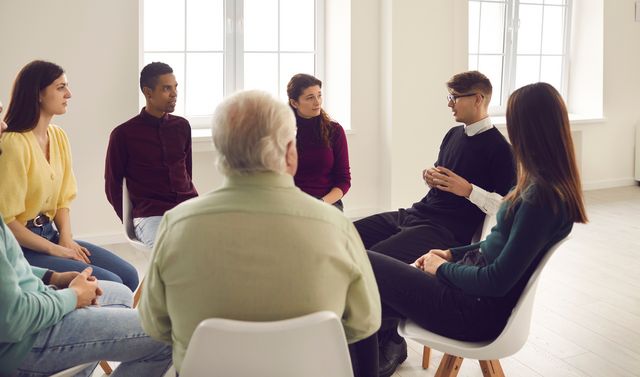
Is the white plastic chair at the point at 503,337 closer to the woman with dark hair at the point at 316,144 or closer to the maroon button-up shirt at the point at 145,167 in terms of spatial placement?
the woman with dark hair at the point at 316,144

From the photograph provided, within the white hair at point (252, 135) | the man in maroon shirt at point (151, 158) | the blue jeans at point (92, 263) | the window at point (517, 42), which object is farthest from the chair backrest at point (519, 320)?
the window at point (517, 42)

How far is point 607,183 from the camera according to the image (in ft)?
23.4

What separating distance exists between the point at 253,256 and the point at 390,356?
1.51 metres

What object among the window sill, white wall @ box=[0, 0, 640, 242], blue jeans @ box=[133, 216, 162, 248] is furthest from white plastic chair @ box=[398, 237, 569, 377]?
the window sill

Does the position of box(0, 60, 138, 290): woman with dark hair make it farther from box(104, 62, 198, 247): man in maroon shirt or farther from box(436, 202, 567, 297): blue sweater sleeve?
box(436, 202, 567, 297): blue sweater sleeve

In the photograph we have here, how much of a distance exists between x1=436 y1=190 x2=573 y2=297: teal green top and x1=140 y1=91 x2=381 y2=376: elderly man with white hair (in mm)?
576

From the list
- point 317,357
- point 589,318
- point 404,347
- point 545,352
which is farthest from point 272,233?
point 589,318

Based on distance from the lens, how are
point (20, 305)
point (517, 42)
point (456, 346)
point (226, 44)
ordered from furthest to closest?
1. point (517, 42)
2. point (226, 44)
3. point (456, 346)
4. point (20, 305)

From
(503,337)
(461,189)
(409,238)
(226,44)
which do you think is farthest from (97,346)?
(226,44)

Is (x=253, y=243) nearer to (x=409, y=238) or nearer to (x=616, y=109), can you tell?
(x=409, y=238)

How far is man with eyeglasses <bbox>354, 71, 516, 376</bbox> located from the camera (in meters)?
2.77

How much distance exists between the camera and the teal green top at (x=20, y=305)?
160 centimetres

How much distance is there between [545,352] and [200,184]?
3.07 m

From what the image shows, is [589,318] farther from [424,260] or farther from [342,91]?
[342,91]
